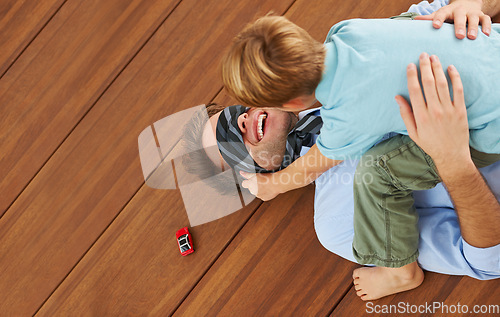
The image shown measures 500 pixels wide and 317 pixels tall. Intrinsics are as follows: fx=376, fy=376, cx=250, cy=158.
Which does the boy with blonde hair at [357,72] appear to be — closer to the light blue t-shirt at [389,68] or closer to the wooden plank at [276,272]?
the light blue t-shirt at [389,68]

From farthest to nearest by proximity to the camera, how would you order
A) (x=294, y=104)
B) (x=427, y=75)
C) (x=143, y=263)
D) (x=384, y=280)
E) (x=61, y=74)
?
1. (x=61, y=74)
2. (x=143, y=263)
3. (x=384, y=280)
4. (x=294, y=104)
5. (x=427, y=75)

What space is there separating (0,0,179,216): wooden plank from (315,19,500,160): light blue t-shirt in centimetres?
69

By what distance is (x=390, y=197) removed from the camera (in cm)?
79

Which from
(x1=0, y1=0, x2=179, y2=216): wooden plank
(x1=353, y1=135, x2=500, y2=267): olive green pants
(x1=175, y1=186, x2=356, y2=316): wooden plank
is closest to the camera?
(x1=353, y1=135, x2=500, y2=267): olive green pants

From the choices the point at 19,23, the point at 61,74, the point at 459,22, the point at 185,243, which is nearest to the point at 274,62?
the point at 459,22

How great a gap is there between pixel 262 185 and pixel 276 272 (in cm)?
24

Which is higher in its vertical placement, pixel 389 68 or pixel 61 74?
pixel 61 74

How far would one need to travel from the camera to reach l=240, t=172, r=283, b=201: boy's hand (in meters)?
0.97

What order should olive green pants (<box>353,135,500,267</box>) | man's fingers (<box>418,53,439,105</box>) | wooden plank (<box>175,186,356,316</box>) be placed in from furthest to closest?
wooden plank (<box>175,186,356,316</box>) → olive green pants (<box>353,135,500,267</box>) → man's fingers (<box>418,53,439,105</box>)

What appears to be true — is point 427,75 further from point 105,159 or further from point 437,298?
point 105,159

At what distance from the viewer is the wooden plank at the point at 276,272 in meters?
0.98

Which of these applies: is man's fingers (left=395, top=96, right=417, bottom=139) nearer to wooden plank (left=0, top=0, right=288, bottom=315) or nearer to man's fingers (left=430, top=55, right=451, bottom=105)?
man's fingers (left=430, top=55, right=451, bottom=105)

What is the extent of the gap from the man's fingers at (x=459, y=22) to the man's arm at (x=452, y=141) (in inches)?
3.1

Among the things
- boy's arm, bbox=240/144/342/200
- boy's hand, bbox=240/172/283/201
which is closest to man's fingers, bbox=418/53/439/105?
boy's arm, bbox=240/144/342/200
